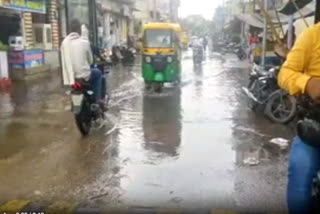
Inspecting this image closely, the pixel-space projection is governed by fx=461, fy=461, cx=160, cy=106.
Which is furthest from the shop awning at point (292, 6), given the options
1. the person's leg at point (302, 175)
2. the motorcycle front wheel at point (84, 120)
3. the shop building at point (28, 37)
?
the person's leg at point (302, 175)

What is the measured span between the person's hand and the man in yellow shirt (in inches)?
2.0

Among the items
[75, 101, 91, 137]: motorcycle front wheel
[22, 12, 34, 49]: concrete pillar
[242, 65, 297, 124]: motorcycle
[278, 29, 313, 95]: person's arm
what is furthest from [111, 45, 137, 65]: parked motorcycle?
[278, 29, 313, 95]: person's arm

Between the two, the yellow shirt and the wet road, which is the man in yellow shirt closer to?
the yellow shirt

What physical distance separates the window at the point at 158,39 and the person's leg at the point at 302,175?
33.2 ft

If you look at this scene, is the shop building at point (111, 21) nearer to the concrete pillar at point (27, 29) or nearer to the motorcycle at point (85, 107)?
the concrete pillar at point (27, 29)

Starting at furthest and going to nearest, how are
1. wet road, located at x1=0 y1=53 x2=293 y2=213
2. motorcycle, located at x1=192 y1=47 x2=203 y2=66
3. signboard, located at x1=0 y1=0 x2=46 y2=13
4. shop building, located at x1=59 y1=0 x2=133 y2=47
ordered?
motorcycle, located at x1=192 y1=47 x2=203 y2=66, shop building, located at x1=59 y1=0 x2=133 y2=47, signboard, located at x1=0 y1=0 x2=46 y2=13, wet road, located at x1=0 y1=53 x2=293 y2=213

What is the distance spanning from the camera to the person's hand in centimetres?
229

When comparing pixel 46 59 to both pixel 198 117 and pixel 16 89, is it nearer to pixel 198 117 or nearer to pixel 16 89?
pixel 16 89

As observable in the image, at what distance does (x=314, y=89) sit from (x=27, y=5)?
15306mm

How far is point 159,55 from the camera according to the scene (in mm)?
12312

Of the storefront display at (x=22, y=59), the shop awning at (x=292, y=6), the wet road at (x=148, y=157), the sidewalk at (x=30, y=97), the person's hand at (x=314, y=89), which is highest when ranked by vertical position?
the shop awning at (x=292, y=6)

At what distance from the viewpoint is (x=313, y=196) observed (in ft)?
8.20

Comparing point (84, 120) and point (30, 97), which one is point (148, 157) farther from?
point (30, 97)

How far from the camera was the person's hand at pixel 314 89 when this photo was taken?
2295 mm
